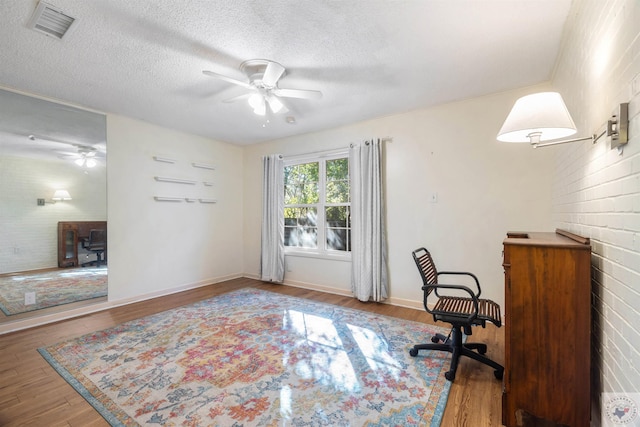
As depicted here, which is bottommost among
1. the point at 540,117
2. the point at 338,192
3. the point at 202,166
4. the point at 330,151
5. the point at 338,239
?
the point at 338,239

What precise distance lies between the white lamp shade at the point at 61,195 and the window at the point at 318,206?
111 inches

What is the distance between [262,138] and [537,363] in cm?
448

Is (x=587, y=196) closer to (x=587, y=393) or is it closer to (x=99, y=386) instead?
(x=587, y=393)

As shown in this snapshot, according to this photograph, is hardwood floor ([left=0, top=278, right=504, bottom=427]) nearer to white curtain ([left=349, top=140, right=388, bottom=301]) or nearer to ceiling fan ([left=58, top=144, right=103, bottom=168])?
white curtain ([left=349, top=140, right=388, bottom=301])

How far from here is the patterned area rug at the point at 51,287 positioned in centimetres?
284

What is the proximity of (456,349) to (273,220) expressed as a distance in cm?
331

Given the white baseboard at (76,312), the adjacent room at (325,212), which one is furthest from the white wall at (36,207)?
Answer: the white baseboard at (76,312)

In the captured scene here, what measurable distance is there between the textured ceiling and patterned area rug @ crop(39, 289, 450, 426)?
8.13 feet

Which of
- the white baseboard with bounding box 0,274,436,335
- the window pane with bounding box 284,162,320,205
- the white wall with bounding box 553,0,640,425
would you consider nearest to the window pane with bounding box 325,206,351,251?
the window pane with bounding box 284,162,320,205

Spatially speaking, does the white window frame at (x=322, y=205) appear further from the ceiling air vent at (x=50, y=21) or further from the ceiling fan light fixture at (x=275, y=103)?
the ceiling air vent at (x=50, y=21)

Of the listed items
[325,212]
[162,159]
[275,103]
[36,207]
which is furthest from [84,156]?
[325,212]

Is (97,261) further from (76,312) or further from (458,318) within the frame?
(458,318)

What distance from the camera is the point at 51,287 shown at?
3156 millimetres

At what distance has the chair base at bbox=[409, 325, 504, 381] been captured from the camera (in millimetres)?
1967
